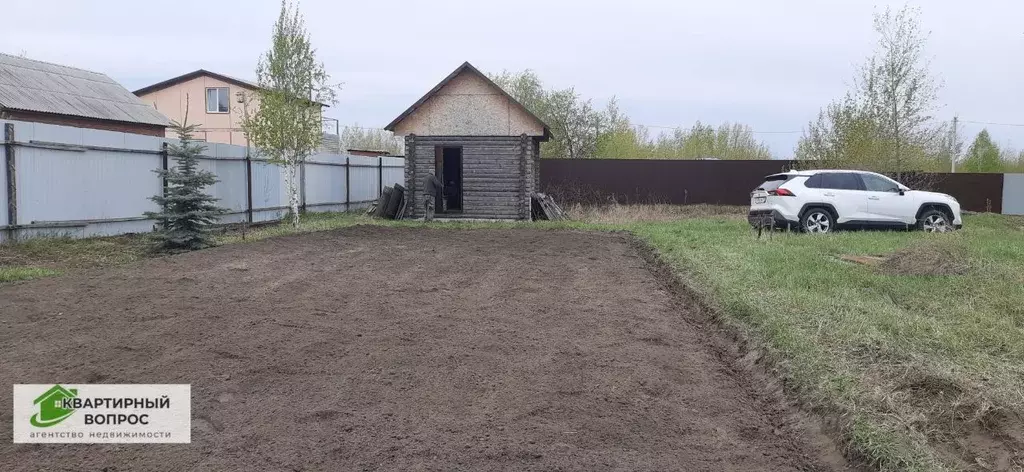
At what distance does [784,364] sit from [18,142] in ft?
38.3

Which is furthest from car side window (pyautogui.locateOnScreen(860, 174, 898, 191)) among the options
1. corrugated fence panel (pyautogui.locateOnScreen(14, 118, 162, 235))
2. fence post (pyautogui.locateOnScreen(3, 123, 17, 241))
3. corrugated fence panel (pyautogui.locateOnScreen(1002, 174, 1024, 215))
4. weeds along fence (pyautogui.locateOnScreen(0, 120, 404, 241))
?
fence post (pyautogui.locateOnScreen(3, 123, 17, 241))

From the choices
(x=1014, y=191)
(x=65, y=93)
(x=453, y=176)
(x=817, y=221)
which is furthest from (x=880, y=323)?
(x=65, y=93)

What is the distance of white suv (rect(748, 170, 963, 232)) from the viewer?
14.9 meters

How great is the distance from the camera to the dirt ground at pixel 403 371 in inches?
158

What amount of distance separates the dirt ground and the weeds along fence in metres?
3.15

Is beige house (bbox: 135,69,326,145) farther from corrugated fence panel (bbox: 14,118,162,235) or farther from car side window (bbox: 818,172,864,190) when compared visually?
car side window (bbox: 818,172,864,190)

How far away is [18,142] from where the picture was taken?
11.4 m

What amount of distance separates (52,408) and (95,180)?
9975 millimetres

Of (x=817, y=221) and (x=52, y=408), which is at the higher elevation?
(x=817, y=221)

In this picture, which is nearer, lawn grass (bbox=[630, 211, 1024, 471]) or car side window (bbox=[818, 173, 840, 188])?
lawn grass (bbox=[630, 211, 1024, 471])

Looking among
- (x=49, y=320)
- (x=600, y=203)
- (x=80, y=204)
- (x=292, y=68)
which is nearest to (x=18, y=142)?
(x=80, y=204)

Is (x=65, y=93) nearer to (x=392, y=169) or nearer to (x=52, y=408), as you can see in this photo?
(x=392, y=169)

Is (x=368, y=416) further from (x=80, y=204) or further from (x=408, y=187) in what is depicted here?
(x=408, y=187)

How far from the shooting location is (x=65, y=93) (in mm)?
25562
